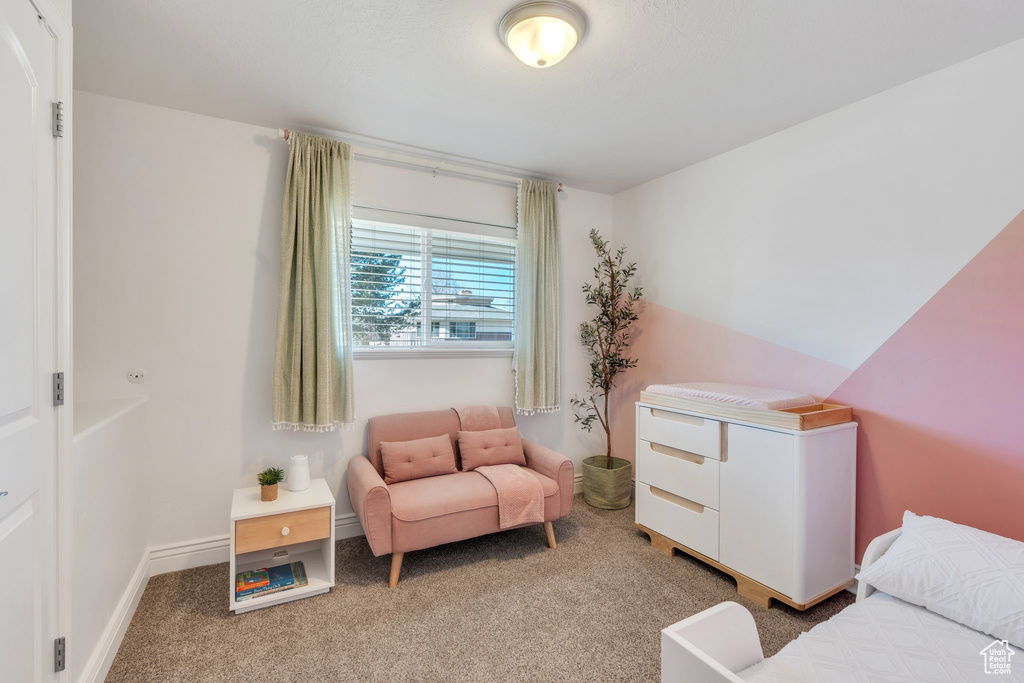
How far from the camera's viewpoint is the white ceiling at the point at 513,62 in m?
1.73

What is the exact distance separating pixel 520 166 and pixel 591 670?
297 centimetres

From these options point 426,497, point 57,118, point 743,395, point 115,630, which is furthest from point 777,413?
point 115,630

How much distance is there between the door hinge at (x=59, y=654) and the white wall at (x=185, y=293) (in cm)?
128

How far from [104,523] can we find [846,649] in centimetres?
259

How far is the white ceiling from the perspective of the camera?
1733mm

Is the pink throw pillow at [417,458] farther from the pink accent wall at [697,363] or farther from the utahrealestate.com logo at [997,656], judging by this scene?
the utahrealestate.com logo at [997,656]

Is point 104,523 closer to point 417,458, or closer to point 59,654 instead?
point 59,654

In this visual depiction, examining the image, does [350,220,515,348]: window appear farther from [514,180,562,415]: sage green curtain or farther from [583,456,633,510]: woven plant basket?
[583,456,633,510]: woven plant basket

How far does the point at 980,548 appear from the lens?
→ 1.55 m

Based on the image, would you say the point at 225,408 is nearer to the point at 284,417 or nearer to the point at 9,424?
the point at 284,417

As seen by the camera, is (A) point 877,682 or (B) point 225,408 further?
(B) point 225,408

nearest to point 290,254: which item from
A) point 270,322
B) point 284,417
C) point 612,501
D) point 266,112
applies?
point 270,322

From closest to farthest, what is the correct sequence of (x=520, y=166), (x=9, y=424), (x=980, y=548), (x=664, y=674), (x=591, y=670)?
(x=664, y=674) → (x=9, y=424) → (x=980, y=548) → (x=591, y=670) → (x=520, y=166)

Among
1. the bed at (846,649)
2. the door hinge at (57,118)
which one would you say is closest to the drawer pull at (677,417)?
the bed at (846,649)
